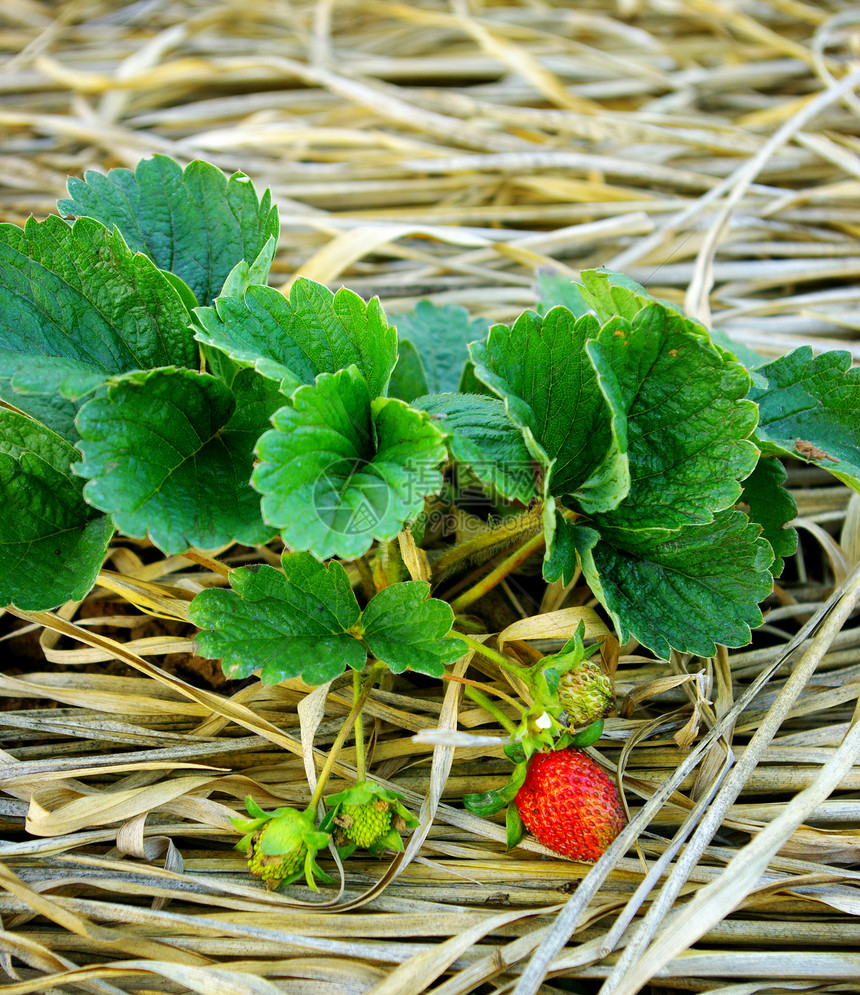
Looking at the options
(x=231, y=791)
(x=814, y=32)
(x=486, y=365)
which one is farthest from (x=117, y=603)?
(x=814, y=32)

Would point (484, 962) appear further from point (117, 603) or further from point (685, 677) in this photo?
point (117, 603)

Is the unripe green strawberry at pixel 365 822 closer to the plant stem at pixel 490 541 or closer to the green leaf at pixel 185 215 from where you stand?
the plant stem at pixel 490 541

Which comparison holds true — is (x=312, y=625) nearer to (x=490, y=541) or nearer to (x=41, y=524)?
(x=490, y=541)

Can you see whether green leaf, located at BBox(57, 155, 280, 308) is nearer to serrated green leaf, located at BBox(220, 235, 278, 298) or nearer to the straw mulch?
serrated green leaf, located at BBox(220, 235, 278, 298)

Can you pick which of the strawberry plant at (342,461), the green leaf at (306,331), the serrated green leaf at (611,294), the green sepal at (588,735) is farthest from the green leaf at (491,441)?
the green sepal at (588,735)

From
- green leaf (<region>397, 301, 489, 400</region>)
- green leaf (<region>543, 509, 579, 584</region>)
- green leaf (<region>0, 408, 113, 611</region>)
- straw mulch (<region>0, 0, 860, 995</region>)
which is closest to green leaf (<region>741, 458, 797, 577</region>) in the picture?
straw mulch (<region>0, 0, 860, 995</region>)

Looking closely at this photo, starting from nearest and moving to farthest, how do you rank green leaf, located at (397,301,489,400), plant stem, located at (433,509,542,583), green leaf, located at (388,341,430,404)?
plant stem, located at (433,509,542,583), green leaf, located at (388,341,430,404), green leaf, located at (397,301,489,400)
